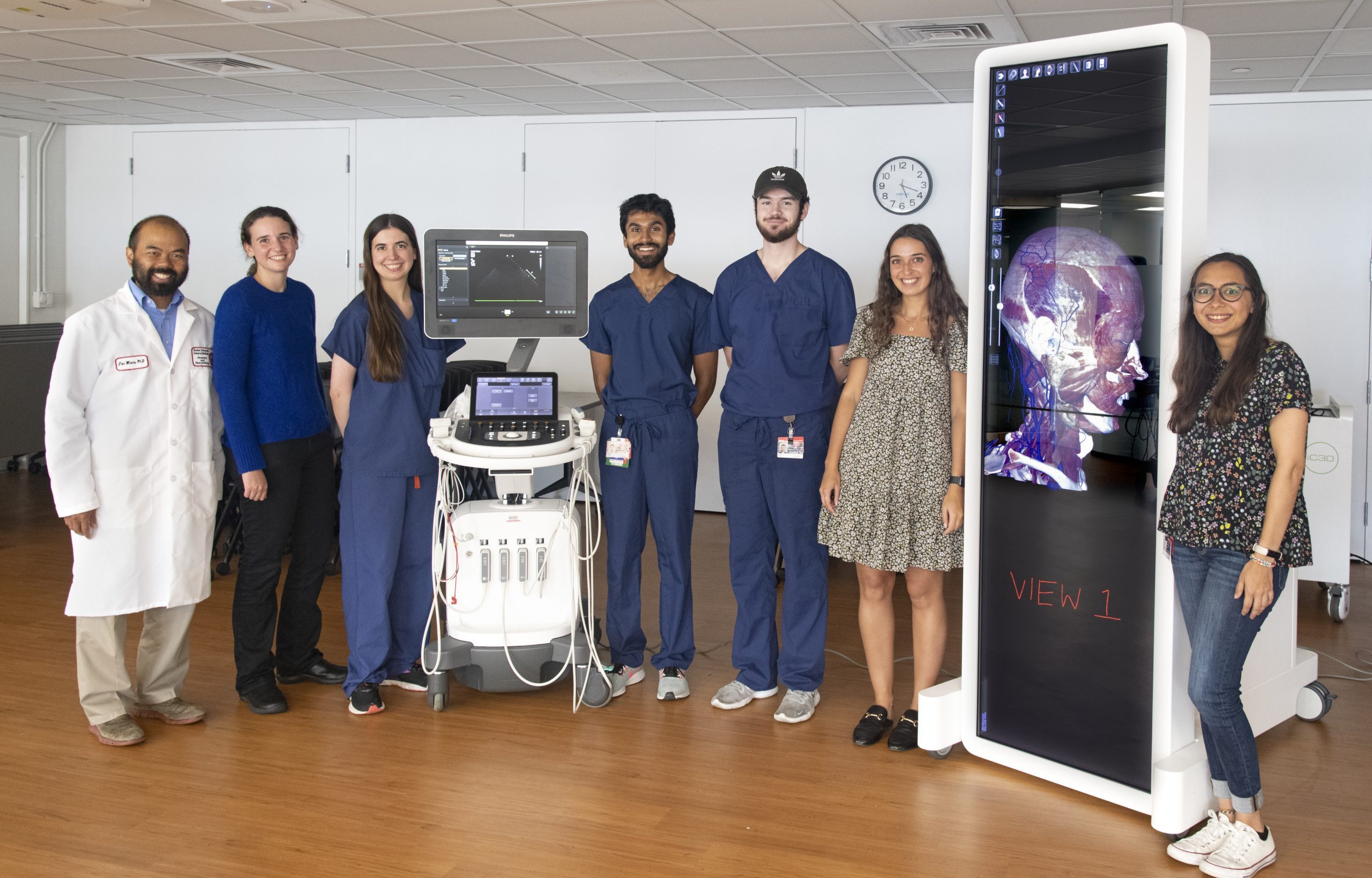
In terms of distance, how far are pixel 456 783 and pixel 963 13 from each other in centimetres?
319

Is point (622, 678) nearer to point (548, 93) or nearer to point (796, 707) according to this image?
point (796, 707)

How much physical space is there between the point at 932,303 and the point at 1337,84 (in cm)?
347

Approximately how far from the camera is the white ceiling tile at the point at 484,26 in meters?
4.41

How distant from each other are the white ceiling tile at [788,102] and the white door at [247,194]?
2.70 metres

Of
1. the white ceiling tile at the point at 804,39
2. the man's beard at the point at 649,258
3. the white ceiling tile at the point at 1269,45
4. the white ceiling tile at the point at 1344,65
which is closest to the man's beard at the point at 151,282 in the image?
the man's beard at the point at 649,258

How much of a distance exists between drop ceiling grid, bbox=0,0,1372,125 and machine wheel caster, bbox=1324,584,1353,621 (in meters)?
2.17

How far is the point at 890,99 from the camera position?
20.2ft

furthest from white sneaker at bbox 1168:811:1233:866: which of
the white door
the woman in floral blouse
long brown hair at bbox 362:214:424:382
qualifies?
the white door

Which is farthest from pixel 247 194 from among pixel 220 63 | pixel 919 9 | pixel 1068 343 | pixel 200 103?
pixel 1068 343

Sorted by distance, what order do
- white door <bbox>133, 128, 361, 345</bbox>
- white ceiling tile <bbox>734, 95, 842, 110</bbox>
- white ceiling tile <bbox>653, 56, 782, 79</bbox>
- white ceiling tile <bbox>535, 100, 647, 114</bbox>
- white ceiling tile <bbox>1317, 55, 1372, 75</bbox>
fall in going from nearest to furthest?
1. white ceiling tile <bbox>1317, 55, 1372, 75</bbox>
2. white ceiling tile <bbox>653, 56, 782, 79</bbox>
3. white ceiling tile <bbox>734, 95, 842, 110</bbox>
4. white ceiling tile <bbox>535, 100, 647, 114</bbox>
5. white door <bbox>133, 128, 361, 345</bbox>

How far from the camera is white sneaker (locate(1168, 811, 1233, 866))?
105 inches

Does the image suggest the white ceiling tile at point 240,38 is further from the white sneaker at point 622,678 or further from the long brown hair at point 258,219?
the white sneaker at point 622,678

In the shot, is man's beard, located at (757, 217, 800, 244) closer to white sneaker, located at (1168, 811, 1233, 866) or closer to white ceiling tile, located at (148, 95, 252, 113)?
white sneaker, located at (1168, 811, 1233, 866)

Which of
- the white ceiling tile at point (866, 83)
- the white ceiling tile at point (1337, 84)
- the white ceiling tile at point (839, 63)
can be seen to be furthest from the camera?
the white ceiling tile at point (866, 83)
